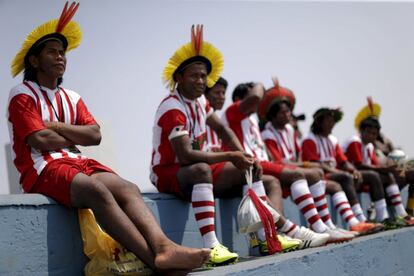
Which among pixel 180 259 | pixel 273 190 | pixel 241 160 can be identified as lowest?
pixel 180 259

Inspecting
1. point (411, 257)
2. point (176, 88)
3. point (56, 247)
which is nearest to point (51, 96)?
point (56, 247)

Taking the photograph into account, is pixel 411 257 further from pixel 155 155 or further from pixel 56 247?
pixel 56 247

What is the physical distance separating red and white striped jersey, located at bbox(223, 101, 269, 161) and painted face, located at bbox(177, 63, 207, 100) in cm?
107

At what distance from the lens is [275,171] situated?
5609 millimetres

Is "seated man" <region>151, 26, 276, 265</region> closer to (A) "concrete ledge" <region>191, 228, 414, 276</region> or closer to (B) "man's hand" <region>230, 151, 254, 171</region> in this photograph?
(B) "man's hand" <region>230, 151, 254, 171</region>

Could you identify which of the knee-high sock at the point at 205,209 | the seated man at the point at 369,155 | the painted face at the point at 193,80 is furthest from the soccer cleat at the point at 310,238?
the seated man at the point at 369,155

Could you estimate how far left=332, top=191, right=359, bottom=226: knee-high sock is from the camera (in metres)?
6.74

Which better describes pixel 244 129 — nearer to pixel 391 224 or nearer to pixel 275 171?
pixel 275 171

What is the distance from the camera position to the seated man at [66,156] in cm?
337

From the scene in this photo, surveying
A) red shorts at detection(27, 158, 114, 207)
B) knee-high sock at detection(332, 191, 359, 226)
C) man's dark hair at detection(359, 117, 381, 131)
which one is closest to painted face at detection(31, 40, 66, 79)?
red shorts at detection(27, 158, 114, 207)

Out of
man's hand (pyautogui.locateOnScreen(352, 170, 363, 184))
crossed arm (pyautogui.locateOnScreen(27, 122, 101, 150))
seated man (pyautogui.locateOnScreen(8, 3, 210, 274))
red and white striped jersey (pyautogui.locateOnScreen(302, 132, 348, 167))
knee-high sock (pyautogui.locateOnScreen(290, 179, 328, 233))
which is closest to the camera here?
seated man (pyautogui.locateOnScreen(8, 3, 210, 274))

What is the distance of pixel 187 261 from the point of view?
3266 mm

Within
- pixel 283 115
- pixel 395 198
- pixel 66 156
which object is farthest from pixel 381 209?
pixel 66 156

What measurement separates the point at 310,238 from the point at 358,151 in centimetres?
361
